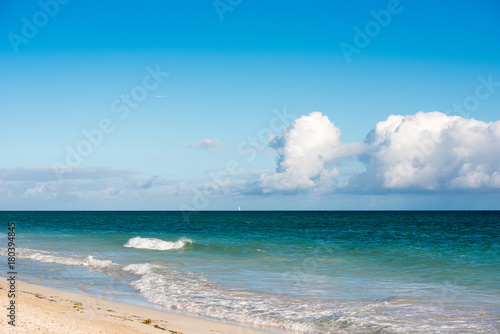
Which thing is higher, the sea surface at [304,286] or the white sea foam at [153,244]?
the sea surface at [304,286]

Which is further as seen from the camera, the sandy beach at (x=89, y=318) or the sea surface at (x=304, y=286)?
the sea surface at (x=304, y=286)

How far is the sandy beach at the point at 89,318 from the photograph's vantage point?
935 cm

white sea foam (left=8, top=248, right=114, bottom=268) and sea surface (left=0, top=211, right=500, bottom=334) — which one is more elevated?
sea surface (left=0, top=211, right=500, bottom=334)

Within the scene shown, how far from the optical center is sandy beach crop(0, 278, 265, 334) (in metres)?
9.35

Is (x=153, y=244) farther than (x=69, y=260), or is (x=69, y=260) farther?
(x=153, y=244)

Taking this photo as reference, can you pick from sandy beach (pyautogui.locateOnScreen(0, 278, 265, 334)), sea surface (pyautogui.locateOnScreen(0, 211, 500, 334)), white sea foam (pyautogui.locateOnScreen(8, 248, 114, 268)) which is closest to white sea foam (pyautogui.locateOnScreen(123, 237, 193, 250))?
sea surface (pyautogui.locateOnScreen(0, 211, 500, 334))

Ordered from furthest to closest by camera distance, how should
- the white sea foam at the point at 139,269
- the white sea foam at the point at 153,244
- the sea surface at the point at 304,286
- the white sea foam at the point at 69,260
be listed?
the white sea foam at the point at 153,244
the white sea foam at the point at 69,260
the white sea foam at the point at 139,269
the sea surface at the point at 304,286

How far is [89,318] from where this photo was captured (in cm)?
1101

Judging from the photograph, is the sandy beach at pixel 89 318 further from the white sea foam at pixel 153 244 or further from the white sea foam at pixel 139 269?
the white sea foam at pixel 153 244

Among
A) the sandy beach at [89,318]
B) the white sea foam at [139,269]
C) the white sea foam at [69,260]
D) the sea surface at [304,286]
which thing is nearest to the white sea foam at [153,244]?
the sea surface at [304,286]

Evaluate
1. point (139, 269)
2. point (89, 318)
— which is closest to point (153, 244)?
point (139, 269)

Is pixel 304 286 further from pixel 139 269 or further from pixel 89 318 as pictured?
pixel 89 318

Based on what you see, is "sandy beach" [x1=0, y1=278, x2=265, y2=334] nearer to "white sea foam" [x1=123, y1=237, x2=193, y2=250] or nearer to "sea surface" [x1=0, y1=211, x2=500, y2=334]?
"sea surface" [x1=0, y1=211, x2=500, y2=334]

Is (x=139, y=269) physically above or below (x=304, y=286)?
below
